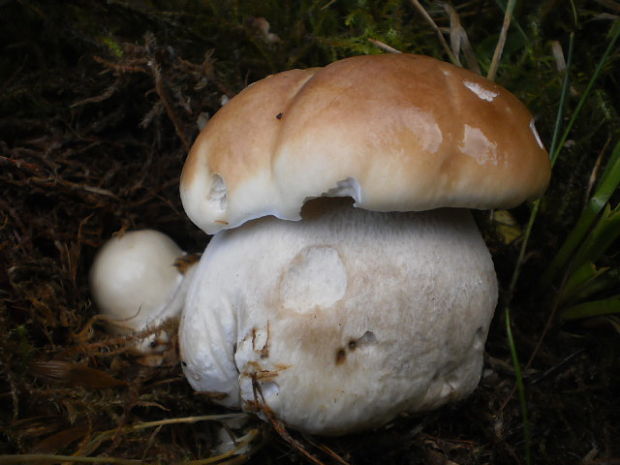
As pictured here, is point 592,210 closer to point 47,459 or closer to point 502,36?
point 502,36

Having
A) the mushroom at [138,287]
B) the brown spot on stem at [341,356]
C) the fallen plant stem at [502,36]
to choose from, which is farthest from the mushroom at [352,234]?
the fallen plant stem at [502,36]

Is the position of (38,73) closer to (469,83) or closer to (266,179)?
(266,179)

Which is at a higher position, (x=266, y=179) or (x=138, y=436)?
(x=266, y=179)

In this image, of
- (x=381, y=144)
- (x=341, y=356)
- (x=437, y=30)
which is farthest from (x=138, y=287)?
(x=437, y=30)

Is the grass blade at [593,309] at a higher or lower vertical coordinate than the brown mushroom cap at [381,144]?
lower

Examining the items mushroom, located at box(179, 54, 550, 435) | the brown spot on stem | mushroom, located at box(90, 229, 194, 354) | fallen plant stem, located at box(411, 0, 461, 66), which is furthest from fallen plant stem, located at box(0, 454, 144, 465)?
fallen plant stem, located at box(411, 0, 461, 66)

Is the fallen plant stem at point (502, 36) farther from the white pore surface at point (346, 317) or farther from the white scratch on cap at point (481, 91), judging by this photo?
the white pore surface at point (346, 317)

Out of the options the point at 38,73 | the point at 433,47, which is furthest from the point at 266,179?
the point at 38,73

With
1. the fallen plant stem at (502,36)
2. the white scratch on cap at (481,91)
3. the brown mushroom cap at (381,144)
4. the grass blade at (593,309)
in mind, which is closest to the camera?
the brown mushroom cap at (381,144)
